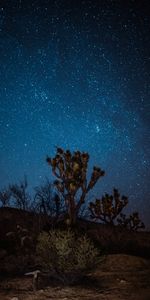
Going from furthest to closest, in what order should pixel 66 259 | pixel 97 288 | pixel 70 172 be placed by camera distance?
Answer: 1. pixel 70 172
2. pixel 66 259
3. pixel 97 288

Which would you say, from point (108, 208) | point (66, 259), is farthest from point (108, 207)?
point (66, 259)

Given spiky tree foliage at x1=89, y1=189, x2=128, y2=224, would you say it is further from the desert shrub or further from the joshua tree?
the desert shrub

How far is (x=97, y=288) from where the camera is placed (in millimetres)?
7215

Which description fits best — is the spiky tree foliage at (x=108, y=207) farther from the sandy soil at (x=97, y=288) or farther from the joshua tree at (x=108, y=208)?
the sandy soil at (x=97, y=288)

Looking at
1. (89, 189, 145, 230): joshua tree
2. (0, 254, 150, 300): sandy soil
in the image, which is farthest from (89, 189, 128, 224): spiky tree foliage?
(0, 254, 150, 300): sandy soil

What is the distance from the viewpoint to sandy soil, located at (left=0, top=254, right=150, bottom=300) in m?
6.50

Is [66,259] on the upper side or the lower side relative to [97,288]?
upper

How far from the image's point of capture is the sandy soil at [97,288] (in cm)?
Result: 650

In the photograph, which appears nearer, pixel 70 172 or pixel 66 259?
pixel 66 259

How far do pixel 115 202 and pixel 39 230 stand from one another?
7.80 metres

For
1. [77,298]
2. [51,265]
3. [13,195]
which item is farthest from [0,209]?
[77,298]

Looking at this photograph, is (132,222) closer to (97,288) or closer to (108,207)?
(108,207)

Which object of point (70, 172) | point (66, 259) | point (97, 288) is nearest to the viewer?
point (97, 288)

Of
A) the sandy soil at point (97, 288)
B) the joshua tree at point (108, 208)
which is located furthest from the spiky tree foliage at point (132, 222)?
the sandy soil at point (97, 288)
